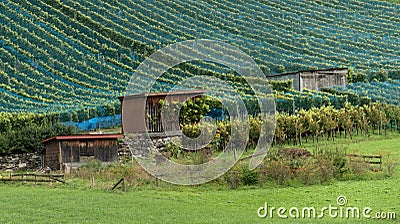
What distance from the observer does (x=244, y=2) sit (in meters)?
69.0

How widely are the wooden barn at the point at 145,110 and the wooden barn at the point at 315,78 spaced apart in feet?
33.8

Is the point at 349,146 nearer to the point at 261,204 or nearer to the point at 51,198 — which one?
the point at 261,204

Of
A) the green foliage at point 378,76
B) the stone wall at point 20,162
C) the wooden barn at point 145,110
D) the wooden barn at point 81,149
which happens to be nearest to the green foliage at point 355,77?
the green foliage at point 378,76

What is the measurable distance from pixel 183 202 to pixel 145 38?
3487cm

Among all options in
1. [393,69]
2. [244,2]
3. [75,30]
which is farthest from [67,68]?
[244,2]

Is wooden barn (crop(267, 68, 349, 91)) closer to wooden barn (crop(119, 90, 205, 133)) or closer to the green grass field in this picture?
wooden barn (crop(119, 90, 205, 133))

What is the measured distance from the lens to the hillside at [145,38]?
46156 millimetres

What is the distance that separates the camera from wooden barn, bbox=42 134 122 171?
31812mm

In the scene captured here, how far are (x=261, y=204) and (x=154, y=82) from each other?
24186 millimetres

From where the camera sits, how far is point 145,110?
3369 cm

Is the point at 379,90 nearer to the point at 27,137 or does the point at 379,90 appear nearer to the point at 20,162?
the point at 27,137

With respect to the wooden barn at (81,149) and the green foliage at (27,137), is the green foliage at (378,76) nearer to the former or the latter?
the green foliage at (27,137)

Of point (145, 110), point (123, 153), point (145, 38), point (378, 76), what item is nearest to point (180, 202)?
point (123, 153)

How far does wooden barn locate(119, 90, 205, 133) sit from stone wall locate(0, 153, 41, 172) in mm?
3866
